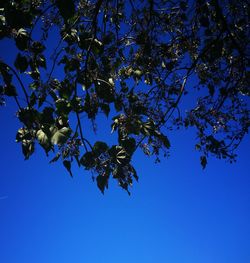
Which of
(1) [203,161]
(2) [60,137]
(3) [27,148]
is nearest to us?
(2) [60,137]

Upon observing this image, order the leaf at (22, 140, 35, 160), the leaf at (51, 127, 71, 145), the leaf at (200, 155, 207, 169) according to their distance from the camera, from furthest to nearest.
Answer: the leaf at (200, 155, 207, 169)
the leaf at (22, 140, 35, 160)
the leaf at (51, 127, 71, 145)

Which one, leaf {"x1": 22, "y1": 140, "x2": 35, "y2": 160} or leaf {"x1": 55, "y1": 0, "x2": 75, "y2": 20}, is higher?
leaf {"x1": 55, "y1": 0, "x2": 75, "y2": 20}

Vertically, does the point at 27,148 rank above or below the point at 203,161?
below

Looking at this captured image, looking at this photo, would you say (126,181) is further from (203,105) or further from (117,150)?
(203,105)

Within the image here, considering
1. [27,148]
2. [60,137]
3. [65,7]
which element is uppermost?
[65,7]

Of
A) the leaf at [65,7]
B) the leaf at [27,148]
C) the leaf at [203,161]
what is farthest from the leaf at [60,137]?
the leaf at [203,161]

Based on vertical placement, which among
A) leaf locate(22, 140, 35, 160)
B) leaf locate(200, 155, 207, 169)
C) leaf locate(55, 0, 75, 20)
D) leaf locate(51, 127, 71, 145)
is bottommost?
leaf locate(51, 127, 71, 145)

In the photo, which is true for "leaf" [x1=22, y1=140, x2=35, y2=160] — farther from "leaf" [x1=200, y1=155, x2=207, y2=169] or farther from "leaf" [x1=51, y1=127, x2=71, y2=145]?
"leaf" [x1=200, y1=155, x2=207, y2=169]

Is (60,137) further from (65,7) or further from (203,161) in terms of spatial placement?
(203,161)

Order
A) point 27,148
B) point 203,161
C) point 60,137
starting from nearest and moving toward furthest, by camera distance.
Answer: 1. point 60,137
2. point 27,148
3. point 203,161

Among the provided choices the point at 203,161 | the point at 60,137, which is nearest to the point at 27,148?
the point at 60,137

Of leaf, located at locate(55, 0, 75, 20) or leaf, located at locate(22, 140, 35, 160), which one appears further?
leaf, located at locate(22, 140, 35, 160)

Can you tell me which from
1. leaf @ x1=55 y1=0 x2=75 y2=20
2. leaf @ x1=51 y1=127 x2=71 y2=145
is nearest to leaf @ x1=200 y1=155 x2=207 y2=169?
leaf @ x1=51 y1=127 x2=71 y2=145

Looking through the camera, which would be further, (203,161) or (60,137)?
(203,161)
